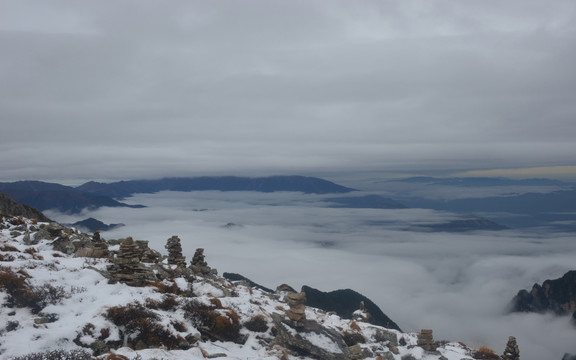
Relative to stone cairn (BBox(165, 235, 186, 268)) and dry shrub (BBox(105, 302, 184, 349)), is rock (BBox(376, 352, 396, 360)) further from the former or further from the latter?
stone cairn (BBox(165, 235, 186, 268))

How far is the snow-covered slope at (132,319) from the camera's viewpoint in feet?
49.6

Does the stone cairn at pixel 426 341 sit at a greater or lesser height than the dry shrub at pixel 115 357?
lesser

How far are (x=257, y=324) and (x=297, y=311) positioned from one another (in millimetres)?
3816

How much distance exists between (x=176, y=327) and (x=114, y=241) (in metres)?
23.4

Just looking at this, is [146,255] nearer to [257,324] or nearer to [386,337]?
[257,324]

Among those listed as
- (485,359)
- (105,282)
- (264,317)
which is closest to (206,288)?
(264,317)

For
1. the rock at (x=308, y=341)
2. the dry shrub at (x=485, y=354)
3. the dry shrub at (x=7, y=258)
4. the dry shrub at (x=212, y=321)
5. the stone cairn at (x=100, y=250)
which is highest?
the dry shrub at (x=7, y=258)

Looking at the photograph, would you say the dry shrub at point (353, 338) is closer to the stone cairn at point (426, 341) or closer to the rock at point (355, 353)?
the rock at point (355, 353)

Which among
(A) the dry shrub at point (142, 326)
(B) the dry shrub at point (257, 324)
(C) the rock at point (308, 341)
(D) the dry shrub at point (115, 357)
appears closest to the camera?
(D) the dry shrub at point (115, 357)

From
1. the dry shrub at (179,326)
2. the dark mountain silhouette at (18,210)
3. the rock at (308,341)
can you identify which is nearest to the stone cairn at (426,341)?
the rock at (308,341)

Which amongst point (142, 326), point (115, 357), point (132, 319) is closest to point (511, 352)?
point (142, 326)

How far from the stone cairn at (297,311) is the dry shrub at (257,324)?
270 centimetres

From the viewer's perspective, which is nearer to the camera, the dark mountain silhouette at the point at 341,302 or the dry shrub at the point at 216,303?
the dry shrub at the point at 216,303

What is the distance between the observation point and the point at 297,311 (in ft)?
79.5
